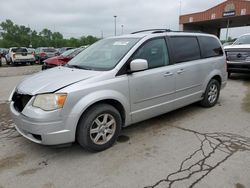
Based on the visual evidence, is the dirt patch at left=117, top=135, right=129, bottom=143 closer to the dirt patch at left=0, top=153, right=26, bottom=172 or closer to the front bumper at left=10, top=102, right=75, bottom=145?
the front bumper at left=10, top=102, right=75, bottom=145

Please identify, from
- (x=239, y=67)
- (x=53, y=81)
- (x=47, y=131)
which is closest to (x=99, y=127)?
(x=47, y=131)

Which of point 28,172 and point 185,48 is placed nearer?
point 28,172

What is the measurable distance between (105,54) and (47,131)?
168cm

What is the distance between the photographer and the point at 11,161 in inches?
118

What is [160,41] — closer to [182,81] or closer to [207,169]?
[182,81]

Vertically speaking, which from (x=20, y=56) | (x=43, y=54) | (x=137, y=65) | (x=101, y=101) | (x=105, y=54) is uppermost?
(x=43, y=54)

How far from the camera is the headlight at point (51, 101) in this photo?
275 cm

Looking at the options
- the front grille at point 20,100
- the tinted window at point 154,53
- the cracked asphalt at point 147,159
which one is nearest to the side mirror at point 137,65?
the tinted window at point 154,53

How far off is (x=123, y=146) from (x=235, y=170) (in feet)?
5.11

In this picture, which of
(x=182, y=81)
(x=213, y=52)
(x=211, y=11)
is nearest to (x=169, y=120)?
(x=182, y=81)

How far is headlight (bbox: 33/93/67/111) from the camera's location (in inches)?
108

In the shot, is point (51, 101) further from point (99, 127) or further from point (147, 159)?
point (147, 159)

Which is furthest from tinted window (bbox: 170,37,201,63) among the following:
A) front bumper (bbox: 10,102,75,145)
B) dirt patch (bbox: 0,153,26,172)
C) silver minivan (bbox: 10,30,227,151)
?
dirt patch (bbox: 0,153,26,172)

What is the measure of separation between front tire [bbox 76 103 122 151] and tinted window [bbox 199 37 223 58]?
2.73 m
